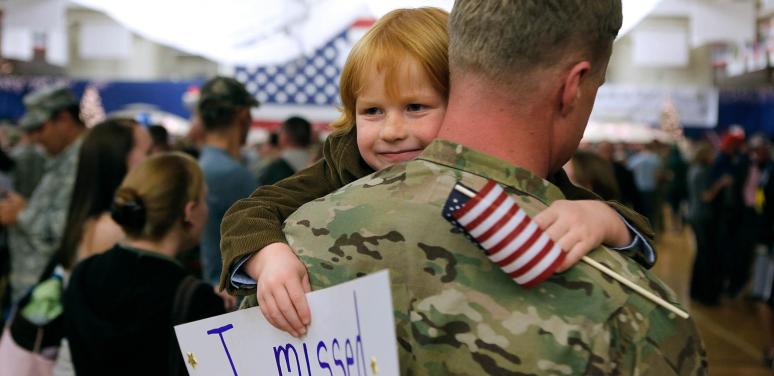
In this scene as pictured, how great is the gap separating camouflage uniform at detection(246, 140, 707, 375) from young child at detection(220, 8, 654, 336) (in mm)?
59

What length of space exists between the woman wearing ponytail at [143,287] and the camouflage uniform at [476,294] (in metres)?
1.45

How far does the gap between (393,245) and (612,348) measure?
337 mm

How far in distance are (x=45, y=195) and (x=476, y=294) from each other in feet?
12.1

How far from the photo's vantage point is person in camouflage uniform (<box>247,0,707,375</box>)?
3.89ft

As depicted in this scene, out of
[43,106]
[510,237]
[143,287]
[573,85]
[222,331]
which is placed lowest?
[143,287]

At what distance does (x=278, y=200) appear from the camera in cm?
166

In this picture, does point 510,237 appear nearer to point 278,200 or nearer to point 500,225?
point 500,225

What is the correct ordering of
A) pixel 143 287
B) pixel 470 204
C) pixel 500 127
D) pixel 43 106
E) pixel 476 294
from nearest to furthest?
pixel 470 204
pixel 476 294
pixel 500 127
pixel 143 287
pixel 43 106

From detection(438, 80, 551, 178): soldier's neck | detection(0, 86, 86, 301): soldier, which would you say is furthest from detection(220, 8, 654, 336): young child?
detection(0, 86, 86, 301): soldier

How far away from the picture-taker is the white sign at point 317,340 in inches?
45.1

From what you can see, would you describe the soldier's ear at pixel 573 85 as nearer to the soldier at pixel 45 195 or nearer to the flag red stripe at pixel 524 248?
the flag red stripe at pixel 524 248

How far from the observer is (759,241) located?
853 cm

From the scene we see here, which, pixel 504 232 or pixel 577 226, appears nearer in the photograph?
Answer: pixel 504 232

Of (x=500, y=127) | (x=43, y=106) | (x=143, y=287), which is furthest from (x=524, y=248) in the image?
(x=43, y=106)
